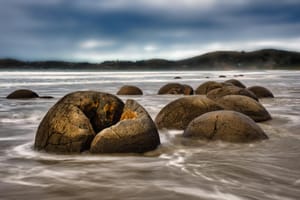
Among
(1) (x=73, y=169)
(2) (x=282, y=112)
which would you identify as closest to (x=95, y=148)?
(1) (x=73, y=169)

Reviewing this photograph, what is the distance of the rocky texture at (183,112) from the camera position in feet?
28.0

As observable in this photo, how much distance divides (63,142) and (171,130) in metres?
2.82

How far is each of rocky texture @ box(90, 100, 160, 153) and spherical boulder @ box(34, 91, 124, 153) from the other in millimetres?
301

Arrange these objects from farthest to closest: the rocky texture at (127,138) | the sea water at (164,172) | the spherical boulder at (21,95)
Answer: the spherical boulder at (21,95), the rocky texture at (127,138), the sea water at (164,172)

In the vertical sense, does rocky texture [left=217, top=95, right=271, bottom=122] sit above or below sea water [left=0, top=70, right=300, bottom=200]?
above

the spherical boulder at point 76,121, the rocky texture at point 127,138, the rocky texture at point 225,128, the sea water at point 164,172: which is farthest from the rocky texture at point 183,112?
the rocky texture at point 127,138

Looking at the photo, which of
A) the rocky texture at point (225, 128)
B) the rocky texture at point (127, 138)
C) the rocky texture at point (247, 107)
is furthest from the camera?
the rocky texture at point (247, 107)

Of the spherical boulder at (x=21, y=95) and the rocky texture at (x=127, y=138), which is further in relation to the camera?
the spherical boulder at (x=21, y=95)

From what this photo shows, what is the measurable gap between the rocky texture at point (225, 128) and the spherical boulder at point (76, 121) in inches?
59.7

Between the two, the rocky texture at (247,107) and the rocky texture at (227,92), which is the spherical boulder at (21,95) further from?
the rocky texture at (247,107)

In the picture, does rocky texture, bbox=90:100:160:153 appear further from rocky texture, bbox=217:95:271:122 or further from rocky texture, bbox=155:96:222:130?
rocky texture, bbox=217:95:271:122

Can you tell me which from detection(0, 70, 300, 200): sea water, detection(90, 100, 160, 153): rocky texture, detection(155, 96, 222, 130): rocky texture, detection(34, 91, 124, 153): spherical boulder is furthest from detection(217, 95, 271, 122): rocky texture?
detection(90, 100, 160, 153): rocky texture

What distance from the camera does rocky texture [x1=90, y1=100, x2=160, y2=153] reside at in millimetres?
6047

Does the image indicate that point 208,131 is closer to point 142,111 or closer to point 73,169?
point 142,111
